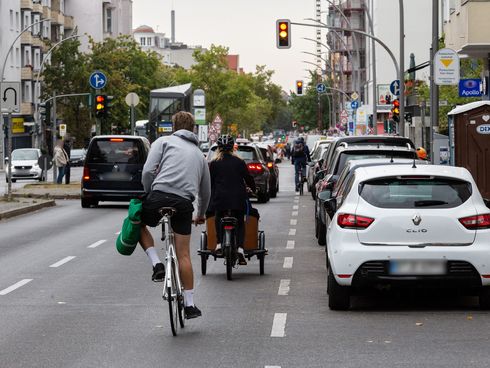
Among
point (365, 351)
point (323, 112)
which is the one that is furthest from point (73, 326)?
point (323, 112)

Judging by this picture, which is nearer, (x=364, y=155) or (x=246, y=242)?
(x=246, y=242)

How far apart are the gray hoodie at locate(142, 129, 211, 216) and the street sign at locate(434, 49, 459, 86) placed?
652 inches

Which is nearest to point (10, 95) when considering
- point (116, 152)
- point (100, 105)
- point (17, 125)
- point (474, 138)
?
point (17, 125)

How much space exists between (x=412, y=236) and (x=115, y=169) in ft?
68.8

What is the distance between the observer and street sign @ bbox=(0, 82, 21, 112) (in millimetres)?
31812

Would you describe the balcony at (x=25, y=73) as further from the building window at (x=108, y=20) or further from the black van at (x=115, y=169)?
the black van at (x=115, y=169)

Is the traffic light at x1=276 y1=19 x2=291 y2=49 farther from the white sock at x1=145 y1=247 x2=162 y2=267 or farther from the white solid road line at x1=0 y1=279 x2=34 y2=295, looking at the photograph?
the white sock at x1=145 y1=247 x2=162 y2=267

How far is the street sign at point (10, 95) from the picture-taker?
31812mm

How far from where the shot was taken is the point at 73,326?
11266 mm

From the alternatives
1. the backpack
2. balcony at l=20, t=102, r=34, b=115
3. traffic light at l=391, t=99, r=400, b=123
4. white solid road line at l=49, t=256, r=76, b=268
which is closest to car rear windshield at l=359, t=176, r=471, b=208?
white solid road line at l=49, t=256, r=76, b=268

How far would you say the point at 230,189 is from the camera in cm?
1520

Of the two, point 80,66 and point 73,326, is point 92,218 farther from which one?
point 80,66

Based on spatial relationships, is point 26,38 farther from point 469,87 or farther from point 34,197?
point 469,87

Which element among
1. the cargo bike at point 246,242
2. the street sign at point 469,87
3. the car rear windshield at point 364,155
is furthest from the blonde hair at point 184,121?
the street sign at point 469,87
